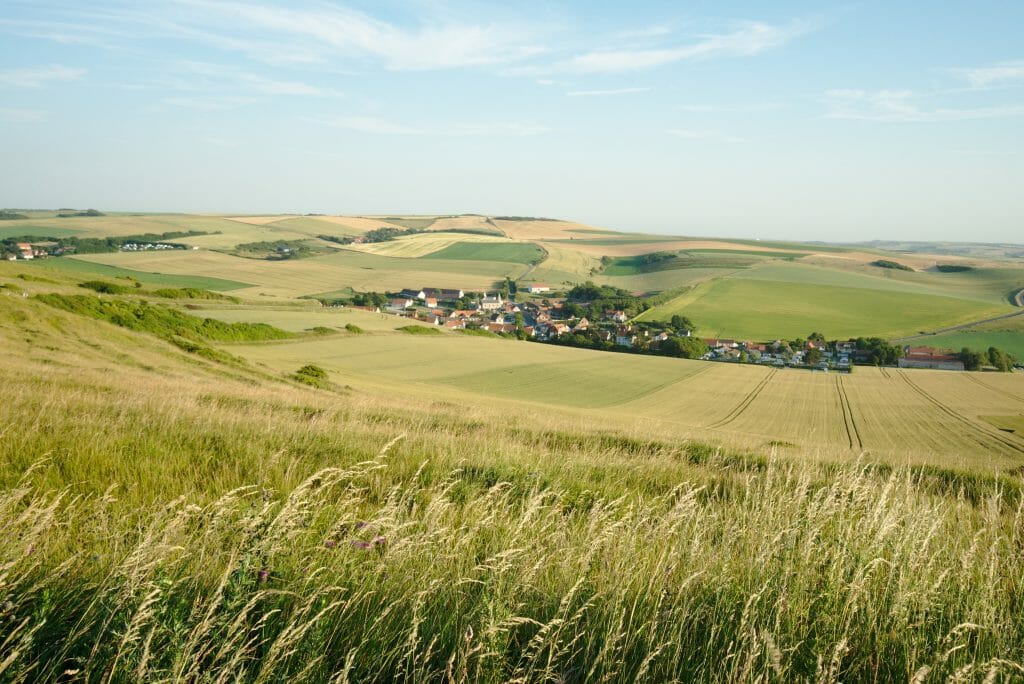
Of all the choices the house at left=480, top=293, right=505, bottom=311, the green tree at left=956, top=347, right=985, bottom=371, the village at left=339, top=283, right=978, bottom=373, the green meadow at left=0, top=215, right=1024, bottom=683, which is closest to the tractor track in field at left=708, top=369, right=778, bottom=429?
the village at left=339, top=283, right=978, bottom=373

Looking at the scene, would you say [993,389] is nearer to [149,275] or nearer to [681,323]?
[681,323]

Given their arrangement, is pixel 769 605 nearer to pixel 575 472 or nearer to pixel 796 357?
pixel 575 472

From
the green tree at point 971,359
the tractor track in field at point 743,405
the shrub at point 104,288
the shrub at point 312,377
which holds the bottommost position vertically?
the tractor track in field at point 743,405

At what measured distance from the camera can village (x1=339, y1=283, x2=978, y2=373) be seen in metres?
72.3

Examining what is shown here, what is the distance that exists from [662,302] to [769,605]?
111499 millimetres

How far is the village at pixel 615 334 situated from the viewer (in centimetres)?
7231

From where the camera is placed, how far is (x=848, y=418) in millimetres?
42625

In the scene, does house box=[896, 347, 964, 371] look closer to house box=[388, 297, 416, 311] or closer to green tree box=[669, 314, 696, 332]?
green tree box=[669, 314, 696, 332]

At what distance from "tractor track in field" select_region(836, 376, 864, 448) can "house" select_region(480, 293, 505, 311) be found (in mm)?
66870

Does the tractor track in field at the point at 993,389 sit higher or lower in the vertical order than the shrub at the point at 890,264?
lower

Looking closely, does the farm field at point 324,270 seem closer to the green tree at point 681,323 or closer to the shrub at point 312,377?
the green tree at point 681,323

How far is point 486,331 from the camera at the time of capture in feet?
294

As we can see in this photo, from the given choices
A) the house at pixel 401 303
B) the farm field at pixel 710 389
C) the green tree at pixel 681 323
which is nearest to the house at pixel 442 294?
the house at pixel 401 303

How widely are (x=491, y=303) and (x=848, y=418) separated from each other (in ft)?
265
